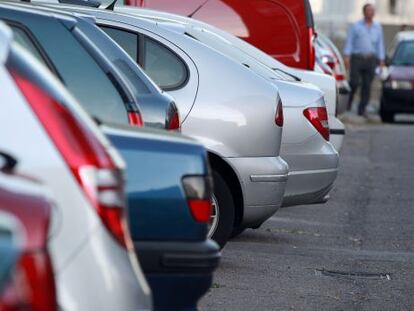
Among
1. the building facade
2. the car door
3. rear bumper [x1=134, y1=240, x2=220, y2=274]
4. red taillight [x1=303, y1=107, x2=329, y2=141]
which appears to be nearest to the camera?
rear bumper [x1=134, y1=240, x2=220, y2=274]

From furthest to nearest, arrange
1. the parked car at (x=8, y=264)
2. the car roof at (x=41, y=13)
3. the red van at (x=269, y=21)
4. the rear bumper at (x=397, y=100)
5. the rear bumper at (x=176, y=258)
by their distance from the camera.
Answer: the rear bumper at (x=397, y=100), the red van at (x=269, y=21), the car roof at (x=41, y=13), the rear bumper at (x=176, y=258), the parked car at (x=8, y=264)

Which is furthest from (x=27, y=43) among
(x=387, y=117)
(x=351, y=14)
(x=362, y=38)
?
(x=351, y=14)

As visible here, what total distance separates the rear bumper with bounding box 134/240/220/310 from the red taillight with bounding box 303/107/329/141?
17.7ft

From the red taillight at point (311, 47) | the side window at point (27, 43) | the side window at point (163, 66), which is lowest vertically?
the red taillight at point (311, 47)

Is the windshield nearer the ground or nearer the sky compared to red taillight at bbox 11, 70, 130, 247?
nearer the ground

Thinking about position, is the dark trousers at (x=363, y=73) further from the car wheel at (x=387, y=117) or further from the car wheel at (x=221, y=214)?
the car wheel at (x=221, y=214)

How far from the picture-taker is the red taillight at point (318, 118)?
11.1 m

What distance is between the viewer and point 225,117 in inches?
385

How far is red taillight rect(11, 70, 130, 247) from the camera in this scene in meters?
4.46

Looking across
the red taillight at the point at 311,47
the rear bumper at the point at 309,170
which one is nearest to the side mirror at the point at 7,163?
the rear bumper at the point at 309,170

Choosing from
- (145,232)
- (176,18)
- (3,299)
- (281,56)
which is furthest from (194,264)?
(281,56)

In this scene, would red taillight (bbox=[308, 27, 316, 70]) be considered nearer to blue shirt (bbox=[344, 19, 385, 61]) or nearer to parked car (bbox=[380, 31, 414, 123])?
blue shirt (bbox=[344, 19, 385, 61])

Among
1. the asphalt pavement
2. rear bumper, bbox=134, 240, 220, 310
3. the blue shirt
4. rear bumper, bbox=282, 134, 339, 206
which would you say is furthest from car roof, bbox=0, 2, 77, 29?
the blue shirt

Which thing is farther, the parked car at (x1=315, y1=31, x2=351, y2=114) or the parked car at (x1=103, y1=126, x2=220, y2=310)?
the parked car at (x1=315, y1=31, x2=351, y2=114)
